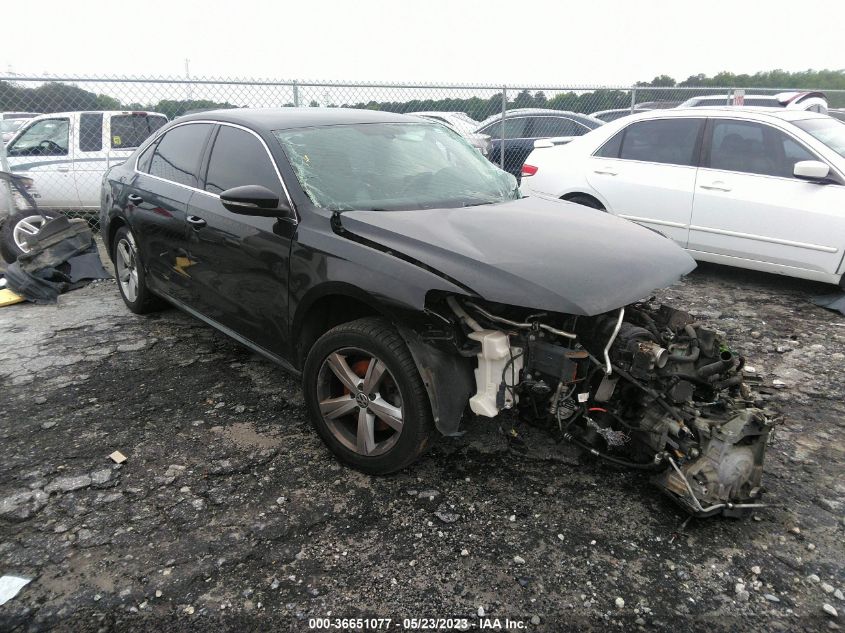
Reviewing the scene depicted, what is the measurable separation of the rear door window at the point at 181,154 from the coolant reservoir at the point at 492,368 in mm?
2389

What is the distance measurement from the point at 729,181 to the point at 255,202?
467 centimetres

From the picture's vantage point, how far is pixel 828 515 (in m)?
2.76

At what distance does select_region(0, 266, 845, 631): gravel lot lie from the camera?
2.28 metres

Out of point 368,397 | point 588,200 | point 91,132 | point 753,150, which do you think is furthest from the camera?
point 91,132

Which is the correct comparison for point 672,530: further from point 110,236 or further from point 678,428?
point 110,236

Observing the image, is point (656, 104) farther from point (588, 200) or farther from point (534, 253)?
point (534, 253)

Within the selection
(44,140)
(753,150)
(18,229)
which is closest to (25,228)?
(18,229)

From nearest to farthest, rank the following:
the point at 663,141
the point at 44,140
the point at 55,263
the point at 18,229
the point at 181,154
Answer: the point at 181,154, the point at 55,263, the point at 663,141, the point at 18,229, the point at 44,140

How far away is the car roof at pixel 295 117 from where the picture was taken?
363cm

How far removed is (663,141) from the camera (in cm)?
631

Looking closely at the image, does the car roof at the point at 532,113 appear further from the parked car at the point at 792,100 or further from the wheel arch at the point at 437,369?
the wheel arch at the point at 437,369

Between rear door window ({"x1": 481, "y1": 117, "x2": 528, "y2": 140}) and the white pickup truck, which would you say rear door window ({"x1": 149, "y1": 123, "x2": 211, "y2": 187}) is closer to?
the white pickup truck

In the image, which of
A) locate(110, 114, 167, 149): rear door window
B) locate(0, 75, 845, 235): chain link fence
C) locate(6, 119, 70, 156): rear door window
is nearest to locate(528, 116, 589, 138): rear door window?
locate(0, 75, 845, 235): chain link fence

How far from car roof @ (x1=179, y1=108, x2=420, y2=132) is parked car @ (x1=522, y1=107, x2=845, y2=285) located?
122 inches
